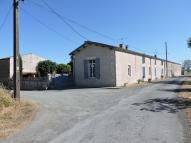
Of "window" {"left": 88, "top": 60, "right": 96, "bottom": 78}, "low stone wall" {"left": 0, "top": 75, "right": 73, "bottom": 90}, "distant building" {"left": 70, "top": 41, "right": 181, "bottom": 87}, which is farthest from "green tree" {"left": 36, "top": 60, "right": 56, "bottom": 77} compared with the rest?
"window" {"left": 88, "top": 60, "right": 96, "bottom": 78}

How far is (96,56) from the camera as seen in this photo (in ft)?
102

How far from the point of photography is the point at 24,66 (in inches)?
1800

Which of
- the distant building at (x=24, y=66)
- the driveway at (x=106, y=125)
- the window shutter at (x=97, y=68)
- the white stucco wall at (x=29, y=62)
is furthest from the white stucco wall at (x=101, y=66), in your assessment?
the driveway at (x=106, y=125)

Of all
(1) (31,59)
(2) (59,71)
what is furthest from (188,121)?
(1) (31,59)

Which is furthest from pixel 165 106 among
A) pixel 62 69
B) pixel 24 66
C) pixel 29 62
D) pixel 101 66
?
pixel 29 62

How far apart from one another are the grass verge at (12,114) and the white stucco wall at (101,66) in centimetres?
1607

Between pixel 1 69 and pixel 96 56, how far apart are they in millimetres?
13756

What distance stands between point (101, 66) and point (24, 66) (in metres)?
18.4

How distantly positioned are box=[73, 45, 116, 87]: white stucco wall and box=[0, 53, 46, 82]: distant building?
9213mm

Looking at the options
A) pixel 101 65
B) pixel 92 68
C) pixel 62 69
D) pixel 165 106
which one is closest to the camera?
pixel 165 106

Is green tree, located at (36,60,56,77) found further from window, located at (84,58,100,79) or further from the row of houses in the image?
window, located at (84,58,100,79)

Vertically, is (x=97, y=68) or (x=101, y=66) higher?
(x=101, y=66)

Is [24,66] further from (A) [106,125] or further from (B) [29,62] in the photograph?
(A) [106,125]

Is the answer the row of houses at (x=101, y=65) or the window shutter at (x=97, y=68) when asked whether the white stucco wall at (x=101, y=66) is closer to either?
the row of houses at (x=101, y=65)
